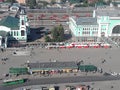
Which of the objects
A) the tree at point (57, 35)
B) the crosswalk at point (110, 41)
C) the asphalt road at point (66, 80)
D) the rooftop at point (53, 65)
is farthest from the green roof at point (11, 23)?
the asphalt road at point (66, 80)

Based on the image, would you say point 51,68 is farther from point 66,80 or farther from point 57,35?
point 57,35

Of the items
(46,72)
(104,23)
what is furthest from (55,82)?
(104,23)

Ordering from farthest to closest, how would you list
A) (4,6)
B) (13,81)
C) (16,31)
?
(4,6)
(16,31)
(13,81)

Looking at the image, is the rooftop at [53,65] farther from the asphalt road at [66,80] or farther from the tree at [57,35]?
the tree at [57,35]

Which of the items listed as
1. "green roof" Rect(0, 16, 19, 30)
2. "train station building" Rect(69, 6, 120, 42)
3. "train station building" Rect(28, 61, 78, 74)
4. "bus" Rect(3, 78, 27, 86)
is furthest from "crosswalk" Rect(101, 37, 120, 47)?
"bus" Rect(3, 78, 27, 86)

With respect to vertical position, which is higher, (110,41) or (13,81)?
(110,41)

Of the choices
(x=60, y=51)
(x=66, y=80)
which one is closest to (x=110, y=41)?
(x=60, y=51)

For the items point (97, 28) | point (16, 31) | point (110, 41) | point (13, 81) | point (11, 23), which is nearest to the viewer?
point (13, 81)

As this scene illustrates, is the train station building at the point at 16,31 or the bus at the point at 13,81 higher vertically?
the train station building at the point at 16,31

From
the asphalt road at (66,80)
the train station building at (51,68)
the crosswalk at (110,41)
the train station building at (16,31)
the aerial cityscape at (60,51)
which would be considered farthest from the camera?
the crosswalk at (110,41)
